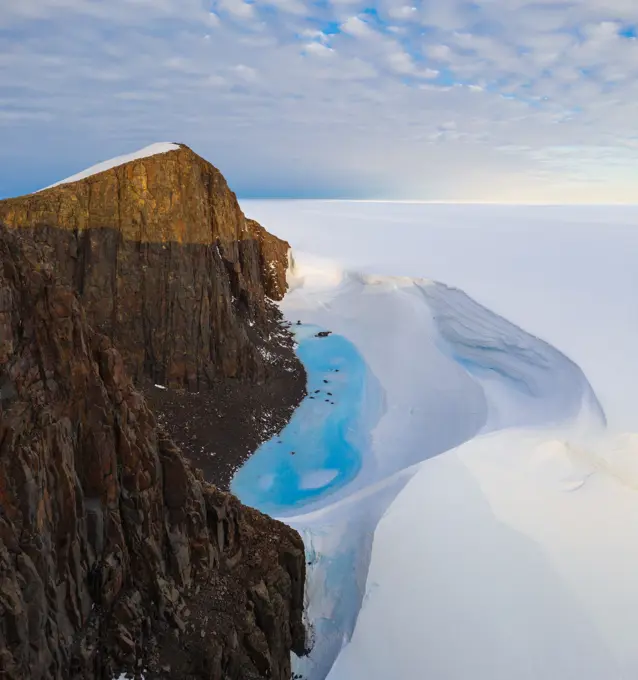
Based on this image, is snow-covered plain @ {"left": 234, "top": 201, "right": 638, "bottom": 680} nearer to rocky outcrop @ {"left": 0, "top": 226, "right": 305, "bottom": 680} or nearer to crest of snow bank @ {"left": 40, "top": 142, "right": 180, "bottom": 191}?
rocky outcrop @ {"left": 0, "top": 226, "right": 305, "bottom": 680}

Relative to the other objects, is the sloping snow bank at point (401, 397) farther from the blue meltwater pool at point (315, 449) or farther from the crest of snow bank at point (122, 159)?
the crest of snow bank at point (122, 159)

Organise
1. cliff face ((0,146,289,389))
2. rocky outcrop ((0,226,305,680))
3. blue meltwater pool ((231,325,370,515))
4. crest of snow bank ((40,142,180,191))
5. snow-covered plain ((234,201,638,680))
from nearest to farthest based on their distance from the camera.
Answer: rocky outcrop ((0,226,305,680))
snow-covered plain ((234,201,638,680))
blue meltwater pool ((231,325,370,515))
cliff face ((0,146,289,389))
crest of snow bank ((40,142,180,191))

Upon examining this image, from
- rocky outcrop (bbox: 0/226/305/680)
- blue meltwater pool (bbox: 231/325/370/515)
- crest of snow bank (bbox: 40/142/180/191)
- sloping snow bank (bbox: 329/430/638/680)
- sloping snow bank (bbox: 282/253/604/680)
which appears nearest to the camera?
rocky outcrop (bbox: 0/226/305/680)

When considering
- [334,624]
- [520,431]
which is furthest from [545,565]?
[520,431]

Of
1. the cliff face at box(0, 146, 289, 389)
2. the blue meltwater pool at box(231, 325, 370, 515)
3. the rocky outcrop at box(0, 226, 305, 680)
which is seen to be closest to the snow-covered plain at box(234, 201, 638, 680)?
the blue meltwater pool at box(231, 325, 370, 515)

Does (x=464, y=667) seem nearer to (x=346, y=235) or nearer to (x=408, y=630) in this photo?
(x=408, y=630)

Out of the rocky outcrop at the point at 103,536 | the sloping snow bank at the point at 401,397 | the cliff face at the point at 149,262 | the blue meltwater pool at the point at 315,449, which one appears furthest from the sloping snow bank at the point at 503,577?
the cliff face at the point at 149,262

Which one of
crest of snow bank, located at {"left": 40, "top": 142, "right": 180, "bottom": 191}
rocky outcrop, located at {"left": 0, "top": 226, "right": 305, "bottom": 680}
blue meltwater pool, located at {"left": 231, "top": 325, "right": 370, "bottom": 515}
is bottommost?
blue meltwater pool, located at {"left": 231, "top": 325, "right": 370, "bottom": 515}
